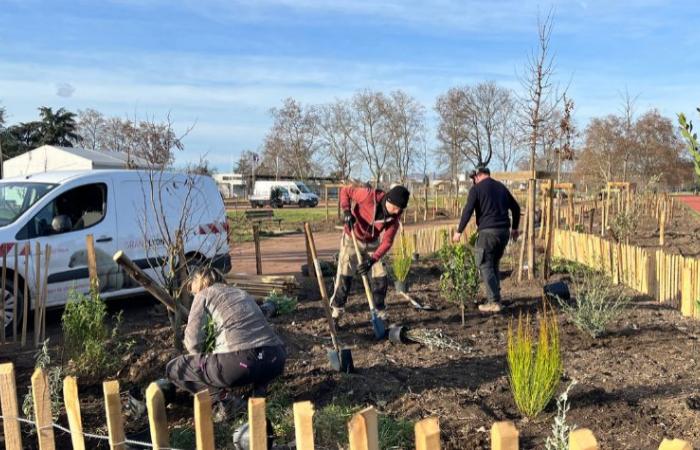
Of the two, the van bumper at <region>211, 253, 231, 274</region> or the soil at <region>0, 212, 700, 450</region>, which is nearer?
the soil at <region>0, 212, 700, 450</region>

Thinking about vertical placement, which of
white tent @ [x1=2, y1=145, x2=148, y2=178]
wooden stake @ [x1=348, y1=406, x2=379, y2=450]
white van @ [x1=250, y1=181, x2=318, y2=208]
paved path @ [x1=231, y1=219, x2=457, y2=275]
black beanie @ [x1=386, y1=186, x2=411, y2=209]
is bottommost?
paved path @ [x1=231, y1=219, x2=457, y2=275]

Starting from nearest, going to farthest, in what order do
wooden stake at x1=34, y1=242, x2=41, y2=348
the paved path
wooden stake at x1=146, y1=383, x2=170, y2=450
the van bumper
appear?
wooden stake at x1=146, y1=383, x2=170, y2=450, wooden stake at x1=34, y1=242, x2=41, y2=348, the van bumper, the paved path

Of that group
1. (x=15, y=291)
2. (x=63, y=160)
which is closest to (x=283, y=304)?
(x=15, y=291)

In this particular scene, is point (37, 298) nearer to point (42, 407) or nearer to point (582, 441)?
point (42, 407)

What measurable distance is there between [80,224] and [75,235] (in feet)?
0.55

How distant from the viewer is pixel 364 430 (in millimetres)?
1845

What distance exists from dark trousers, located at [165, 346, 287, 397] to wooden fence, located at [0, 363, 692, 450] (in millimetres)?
1298

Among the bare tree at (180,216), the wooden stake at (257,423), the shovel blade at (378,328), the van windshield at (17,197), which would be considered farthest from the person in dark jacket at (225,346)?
the van windshield at (17,197)

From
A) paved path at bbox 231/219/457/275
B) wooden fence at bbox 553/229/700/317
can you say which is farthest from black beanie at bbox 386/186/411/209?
paved path at bbox 231/219/457/275

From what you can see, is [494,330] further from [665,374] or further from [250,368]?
[250,368]

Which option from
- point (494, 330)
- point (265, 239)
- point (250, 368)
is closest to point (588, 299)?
point (494, 330)

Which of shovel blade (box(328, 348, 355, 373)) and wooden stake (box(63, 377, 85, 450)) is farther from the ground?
wooden stake (box(63, 377, 85, 450))

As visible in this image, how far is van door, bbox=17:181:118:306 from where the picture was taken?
676 centimetres

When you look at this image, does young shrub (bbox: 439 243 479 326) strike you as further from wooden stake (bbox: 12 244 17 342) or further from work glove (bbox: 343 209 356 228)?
wooden stake (bbox: 12 244 17 342)
